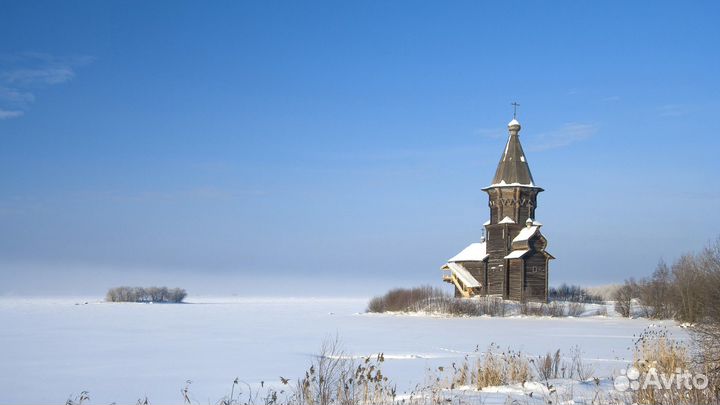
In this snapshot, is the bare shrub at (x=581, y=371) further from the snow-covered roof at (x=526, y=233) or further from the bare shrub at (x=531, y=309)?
the snow-covered roof at (x=526, y=233)

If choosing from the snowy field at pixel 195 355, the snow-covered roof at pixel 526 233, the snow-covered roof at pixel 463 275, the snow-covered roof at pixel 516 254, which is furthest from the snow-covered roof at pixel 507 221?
the snowy field at pixel 195 355

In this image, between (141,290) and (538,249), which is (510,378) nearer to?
(538,249)

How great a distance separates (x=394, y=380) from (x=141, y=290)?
78017mm

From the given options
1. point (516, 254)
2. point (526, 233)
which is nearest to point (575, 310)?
point (516, 254)

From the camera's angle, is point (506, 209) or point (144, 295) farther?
point (144, 295)

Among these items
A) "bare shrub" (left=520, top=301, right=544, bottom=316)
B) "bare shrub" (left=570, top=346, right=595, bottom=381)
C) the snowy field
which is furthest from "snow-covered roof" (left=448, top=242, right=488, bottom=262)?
"bare shrub" (left=570, top=346, right=595, bottom=381)

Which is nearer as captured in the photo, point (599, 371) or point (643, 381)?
point (643, 381)

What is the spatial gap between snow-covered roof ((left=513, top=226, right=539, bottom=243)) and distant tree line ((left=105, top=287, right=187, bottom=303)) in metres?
52.7

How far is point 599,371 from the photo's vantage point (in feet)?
41.9

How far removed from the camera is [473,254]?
161 feet

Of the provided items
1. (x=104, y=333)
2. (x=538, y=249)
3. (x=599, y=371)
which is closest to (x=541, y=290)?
(x=538, y=249)

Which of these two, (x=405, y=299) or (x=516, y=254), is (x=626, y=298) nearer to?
(x=516, y=254)

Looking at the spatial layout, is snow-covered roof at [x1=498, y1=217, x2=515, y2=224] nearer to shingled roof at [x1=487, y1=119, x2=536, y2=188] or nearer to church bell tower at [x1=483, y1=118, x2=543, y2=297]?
church bell tower at [x1=483, y1=118, x2=543, y2=297]

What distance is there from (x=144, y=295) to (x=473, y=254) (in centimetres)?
4963
